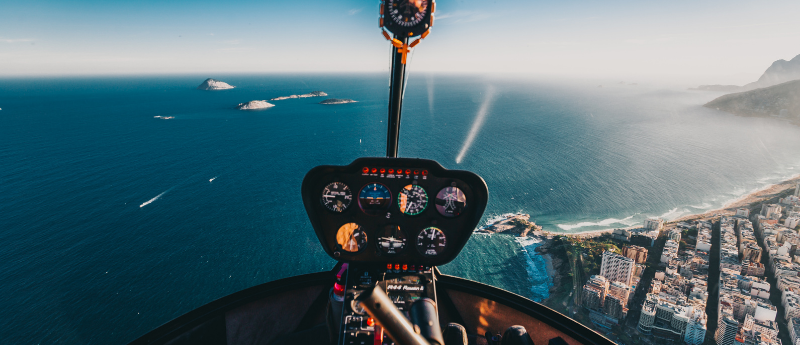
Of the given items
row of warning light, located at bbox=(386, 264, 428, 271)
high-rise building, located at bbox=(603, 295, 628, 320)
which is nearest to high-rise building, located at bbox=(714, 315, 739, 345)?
high-rise building, located at bbox=(603, 295, 628, 320)

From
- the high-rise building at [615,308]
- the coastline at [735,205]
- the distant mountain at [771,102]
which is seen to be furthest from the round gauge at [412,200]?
the distant mountain at [771,102]

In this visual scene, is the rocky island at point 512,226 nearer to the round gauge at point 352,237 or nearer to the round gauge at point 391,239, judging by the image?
the round gauge at point 391,239

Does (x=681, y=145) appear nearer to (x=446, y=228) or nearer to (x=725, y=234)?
(x=725, y=234)

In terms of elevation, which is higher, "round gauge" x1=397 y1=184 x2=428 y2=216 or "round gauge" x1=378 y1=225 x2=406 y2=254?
"round gauge" x1=397 y1=184 x2=428 y2=216

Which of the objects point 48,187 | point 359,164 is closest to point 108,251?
point 48,187

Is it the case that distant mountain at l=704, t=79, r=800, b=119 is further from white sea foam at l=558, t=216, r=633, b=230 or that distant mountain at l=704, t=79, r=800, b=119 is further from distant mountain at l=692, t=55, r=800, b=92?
white sea foam at l=558, t=216, r=633, b=230
